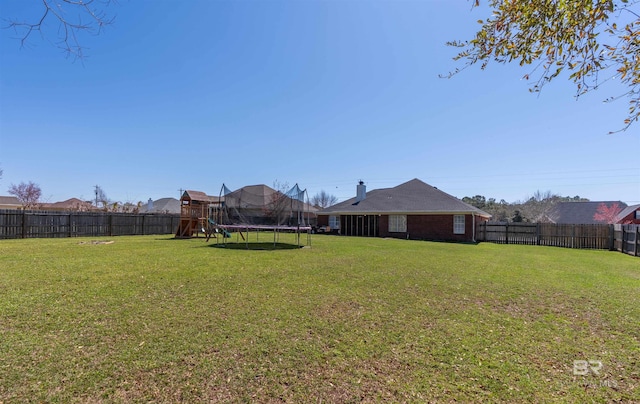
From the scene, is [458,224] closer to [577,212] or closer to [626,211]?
[626,211]

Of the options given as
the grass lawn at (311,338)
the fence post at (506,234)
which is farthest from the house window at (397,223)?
the grass lawn at (311,338)

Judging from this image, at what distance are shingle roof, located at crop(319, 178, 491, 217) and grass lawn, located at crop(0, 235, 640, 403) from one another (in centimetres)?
1515

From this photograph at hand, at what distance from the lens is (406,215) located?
78.1ft

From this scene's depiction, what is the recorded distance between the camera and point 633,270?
973 centimetres

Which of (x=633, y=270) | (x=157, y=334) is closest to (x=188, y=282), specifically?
(x=157, y=334)

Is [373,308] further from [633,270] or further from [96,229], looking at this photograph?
[96,229]

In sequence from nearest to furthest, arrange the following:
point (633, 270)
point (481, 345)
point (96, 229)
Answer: point (481, 345)
point (633, 270)
point (96, 229)

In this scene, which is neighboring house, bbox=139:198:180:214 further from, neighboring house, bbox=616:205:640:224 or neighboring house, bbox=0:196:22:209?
neighboring house, bbox=616:205:640:224

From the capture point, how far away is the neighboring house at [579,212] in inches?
1415

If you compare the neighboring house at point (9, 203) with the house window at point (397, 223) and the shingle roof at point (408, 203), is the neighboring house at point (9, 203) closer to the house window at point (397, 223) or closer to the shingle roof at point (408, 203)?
the shingle roof at point (408, 203)

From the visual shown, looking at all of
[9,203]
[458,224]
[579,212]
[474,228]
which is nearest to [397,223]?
[458,224]

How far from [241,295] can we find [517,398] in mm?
4285

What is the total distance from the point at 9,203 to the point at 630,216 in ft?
225

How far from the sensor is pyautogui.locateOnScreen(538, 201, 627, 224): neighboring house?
35938mm
